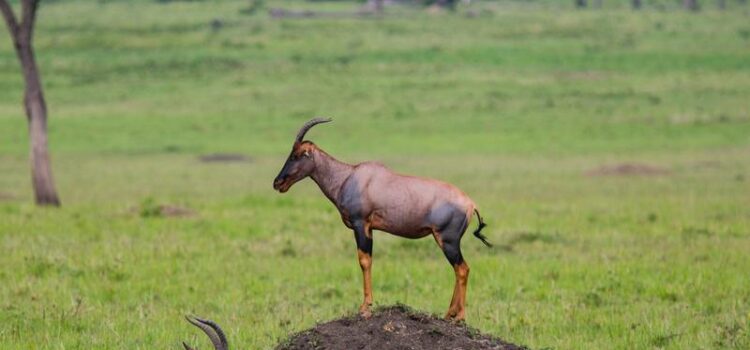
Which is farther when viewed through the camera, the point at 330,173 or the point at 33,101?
the point at 33,101

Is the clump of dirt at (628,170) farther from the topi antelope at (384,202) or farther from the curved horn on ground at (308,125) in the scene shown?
the curved horn on ground at (308,125)

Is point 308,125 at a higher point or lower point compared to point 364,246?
higher

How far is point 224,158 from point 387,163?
595 cm

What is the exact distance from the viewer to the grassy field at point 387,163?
13.8 meters

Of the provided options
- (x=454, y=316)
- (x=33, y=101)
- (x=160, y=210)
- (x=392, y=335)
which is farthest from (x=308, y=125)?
(x=33, y=101)

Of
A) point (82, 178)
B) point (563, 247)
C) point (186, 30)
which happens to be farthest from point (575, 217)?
point (186, 30)

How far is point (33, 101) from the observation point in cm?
2572

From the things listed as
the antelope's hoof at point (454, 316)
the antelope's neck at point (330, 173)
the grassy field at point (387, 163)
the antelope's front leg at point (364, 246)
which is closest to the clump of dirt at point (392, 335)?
the antelope's hoof at point (454, 316)

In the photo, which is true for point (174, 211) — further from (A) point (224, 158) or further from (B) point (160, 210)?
(A) point (224, 158)

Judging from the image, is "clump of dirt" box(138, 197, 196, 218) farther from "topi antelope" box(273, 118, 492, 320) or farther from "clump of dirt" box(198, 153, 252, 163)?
"clump of dirt" box(198, 153, 252, 163)

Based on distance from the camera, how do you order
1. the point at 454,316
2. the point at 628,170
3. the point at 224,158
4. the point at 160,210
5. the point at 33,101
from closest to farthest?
the point at 454,316, the point at 160,210, the point at 33,101, the point at 628,170, the point at 224,158

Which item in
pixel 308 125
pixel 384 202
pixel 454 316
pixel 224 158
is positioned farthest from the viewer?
pixel 224 158

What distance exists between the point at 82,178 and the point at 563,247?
20.6 metres

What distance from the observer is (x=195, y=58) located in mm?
70688
